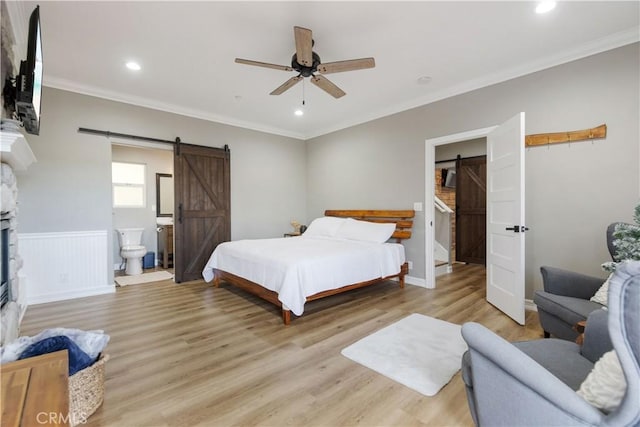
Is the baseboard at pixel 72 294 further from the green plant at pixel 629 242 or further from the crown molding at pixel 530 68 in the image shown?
the green plant at pixel 629 242

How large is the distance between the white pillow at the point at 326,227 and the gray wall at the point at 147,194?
3346 mm

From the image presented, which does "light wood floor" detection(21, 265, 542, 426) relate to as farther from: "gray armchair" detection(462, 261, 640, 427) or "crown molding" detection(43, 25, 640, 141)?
"crown molding" detection(43, 25, 640, 141)

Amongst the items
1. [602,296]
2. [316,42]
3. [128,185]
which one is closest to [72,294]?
[128,185]

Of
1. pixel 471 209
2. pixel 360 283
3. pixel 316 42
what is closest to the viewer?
pixel 316 42

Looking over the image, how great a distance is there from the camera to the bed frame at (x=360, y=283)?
314cm

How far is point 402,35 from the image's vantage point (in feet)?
8.73

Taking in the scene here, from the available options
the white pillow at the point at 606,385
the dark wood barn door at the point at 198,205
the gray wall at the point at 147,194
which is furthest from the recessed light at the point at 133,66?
the white pillow at the point at 606,385

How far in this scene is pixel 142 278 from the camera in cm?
479

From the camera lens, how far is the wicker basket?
60.1 inches

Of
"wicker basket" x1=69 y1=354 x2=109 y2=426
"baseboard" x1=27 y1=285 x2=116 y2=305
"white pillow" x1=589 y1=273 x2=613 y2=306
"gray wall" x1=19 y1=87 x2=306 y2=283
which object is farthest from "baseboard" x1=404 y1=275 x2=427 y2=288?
"baseboard" x1=27 y1=285 x2=116 y2=305

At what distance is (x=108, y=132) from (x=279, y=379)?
159 inches

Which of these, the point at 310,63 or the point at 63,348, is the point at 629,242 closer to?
the point at 310,63

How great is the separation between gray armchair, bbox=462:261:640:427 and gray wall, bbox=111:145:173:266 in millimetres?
6176

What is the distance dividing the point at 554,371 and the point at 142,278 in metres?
5.36
